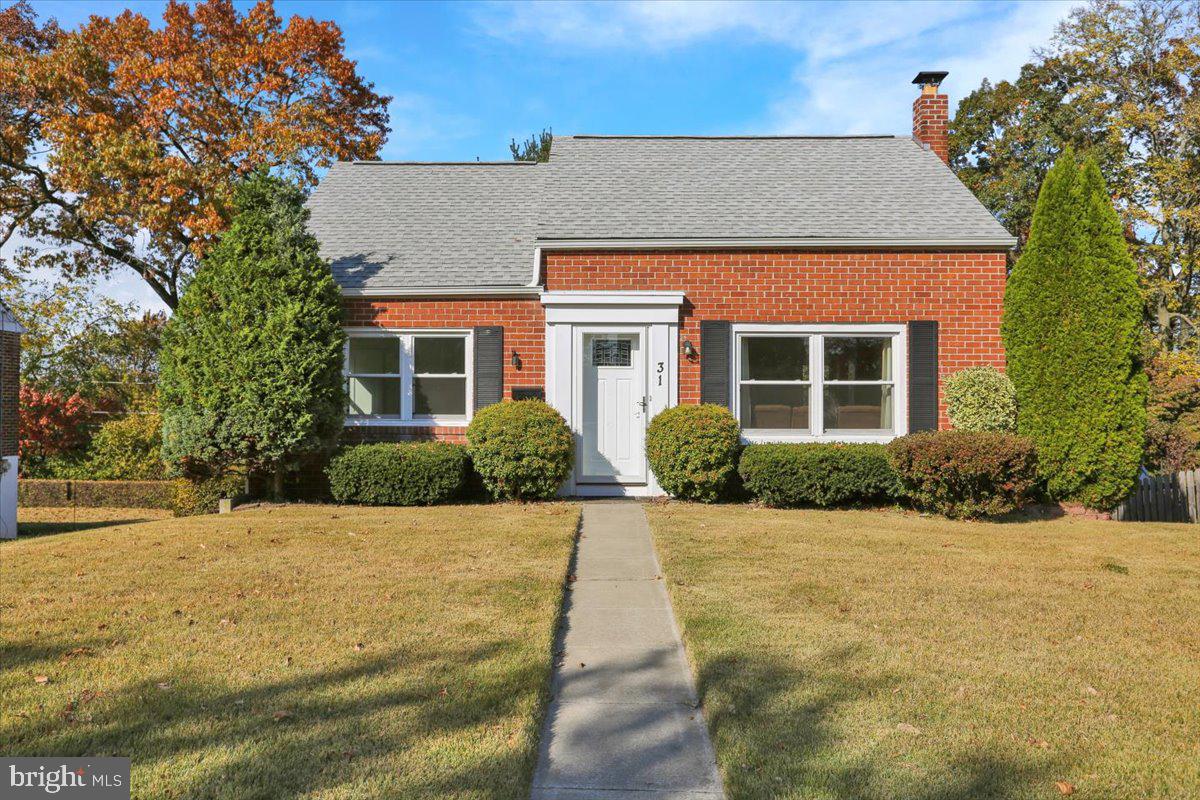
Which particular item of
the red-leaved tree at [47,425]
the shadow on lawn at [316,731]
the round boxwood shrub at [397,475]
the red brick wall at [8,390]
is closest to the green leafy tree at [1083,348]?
the round boxwood shrub at [397,475]

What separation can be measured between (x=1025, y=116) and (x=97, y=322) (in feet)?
89.9

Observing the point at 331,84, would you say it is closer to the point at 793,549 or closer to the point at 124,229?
the point at 124,229

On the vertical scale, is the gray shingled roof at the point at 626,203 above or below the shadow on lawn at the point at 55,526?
above

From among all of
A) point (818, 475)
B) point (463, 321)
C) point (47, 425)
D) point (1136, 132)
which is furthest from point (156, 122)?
point (1136, 132)

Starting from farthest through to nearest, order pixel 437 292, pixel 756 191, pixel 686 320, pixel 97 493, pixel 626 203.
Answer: pixel 97 493
pixel 756 191
pixel 626 203
pixel 437 292
pixel 686 320

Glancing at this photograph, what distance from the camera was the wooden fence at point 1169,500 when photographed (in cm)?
1247

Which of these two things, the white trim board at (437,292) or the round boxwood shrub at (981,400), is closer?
the round boxwood shrub at (981,400)

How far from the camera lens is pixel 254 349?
11148 millimetres

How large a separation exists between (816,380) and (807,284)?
57.7 inches

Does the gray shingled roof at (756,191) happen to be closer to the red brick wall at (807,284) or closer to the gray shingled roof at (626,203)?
the gray shingled roof at (626,203)

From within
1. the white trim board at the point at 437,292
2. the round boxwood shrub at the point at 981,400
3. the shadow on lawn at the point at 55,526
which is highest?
the white trim board at the point at 437,292

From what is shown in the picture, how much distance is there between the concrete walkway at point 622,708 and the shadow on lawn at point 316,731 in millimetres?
187

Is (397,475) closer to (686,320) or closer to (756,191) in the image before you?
(686,320)

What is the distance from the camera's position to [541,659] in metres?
4.78
